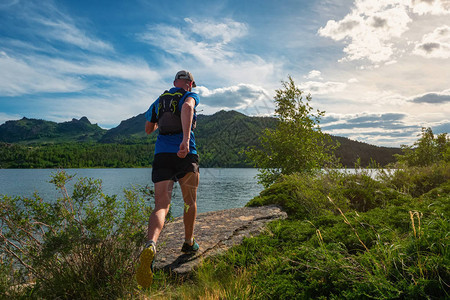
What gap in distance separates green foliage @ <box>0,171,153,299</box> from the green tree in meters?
10.6

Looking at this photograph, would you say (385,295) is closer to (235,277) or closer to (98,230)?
(235,277)

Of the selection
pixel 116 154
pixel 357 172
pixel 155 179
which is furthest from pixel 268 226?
pixel 116 154

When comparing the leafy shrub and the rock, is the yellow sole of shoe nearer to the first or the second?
the rock

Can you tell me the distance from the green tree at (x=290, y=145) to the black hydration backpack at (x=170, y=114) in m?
9.91

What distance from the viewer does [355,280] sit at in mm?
2662

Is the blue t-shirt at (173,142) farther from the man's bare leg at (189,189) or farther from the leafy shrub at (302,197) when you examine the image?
the leafy shrub at (302,197)

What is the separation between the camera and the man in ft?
12.0

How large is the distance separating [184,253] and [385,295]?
10.4ft

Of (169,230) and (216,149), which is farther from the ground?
(216,149)

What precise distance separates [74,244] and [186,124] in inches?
77.8

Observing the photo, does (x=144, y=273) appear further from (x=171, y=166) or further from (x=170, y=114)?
(x=170, y=114)

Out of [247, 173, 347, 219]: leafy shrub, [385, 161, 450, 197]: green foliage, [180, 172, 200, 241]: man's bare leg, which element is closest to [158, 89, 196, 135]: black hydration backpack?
[180, 172, 200, 241]: man's bare leg

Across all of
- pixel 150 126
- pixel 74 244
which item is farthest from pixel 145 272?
pixel 150 126

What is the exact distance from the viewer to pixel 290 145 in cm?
1342
